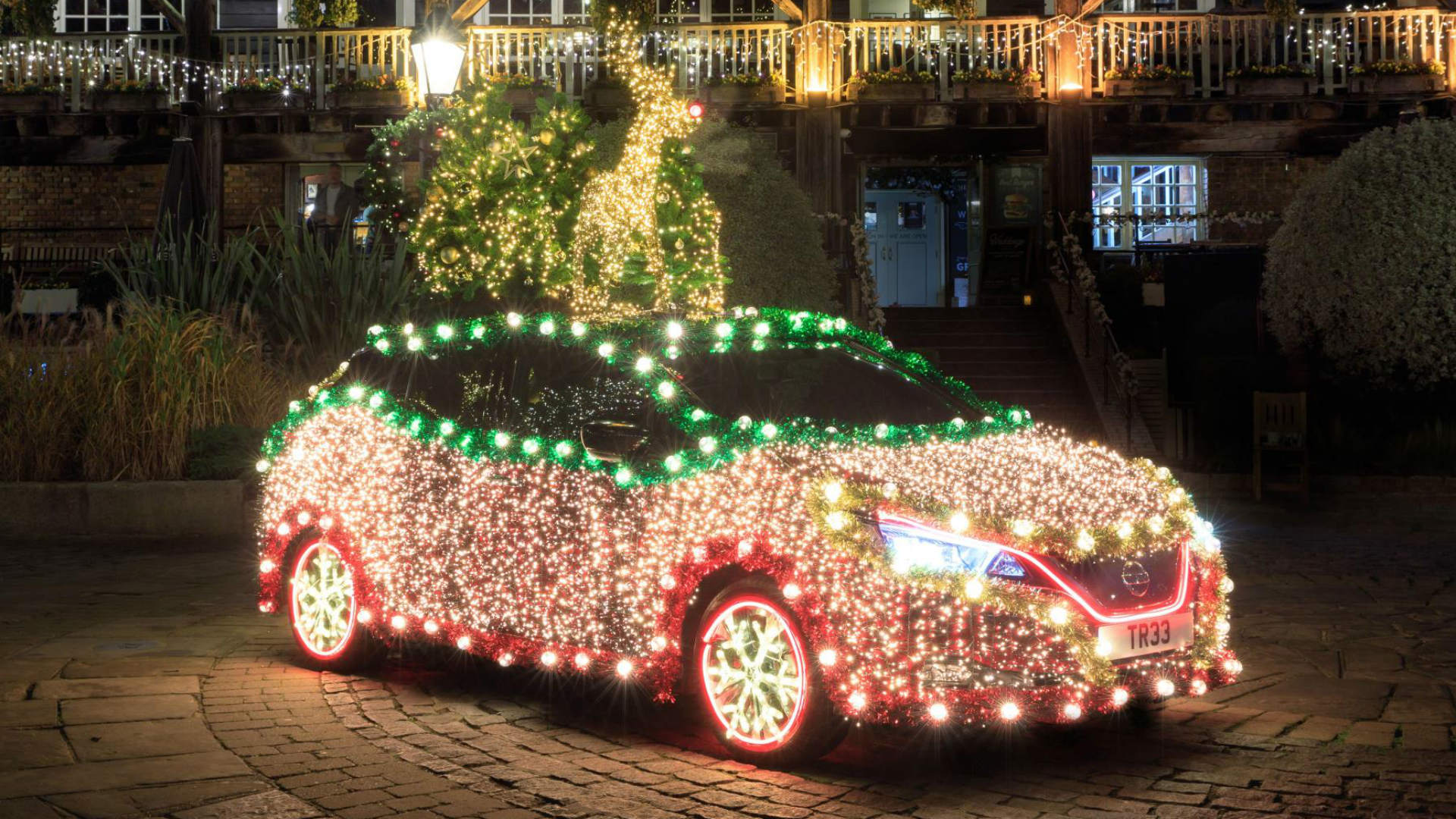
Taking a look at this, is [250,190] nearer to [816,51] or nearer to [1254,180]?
[816,51]

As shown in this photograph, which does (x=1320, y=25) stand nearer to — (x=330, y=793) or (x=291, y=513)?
(x=291, y=513)

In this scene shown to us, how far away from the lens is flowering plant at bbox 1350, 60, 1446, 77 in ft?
78.1

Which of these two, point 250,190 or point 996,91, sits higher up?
point 996,91

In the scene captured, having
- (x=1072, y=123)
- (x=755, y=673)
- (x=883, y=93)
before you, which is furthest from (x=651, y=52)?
(x=755, y=673)

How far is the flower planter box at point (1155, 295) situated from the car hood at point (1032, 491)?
15.1m

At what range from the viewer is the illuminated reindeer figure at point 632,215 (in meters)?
11.1

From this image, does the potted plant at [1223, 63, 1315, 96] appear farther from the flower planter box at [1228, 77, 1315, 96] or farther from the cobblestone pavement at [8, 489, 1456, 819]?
the cobblestone pavement at [8, 489, 1456, 819]

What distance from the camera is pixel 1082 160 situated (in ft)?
78.0

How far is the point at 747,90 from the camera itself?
2369 centimetres

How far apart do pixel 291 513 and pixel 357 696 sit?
1123 millimetres

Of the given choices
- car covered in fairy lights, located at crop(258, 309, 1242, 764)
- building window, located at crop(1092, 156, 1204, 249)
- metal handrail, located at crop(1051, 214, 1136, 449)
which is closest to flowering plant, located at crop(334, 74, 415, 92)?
metal handrail, located at crop(1051, 214, 1136, 449)

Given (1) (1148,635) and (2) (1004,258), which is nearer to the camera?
(1) (1148,635)

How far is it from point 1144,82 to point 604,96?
765 cm

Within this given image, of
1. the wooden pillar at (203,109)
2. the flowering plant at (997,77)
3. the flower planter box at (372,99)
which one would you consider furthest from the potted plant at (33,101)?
the flowering plant at (997,77)
